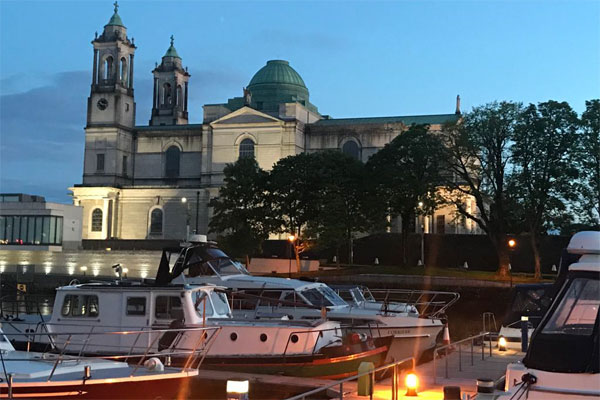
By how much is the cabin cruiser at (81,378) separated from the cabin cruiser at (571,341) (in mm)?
7595

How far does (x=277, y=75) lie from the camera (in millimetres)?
95750

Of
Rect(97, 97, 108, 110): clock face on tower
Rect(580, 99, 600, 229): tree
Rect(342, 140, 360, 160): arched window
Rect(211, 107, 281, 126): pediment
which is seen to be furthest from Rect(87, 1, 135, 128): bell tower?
Rect(580, 99, 600, 229): tree

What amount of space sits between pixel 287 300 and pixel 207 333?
7007 mm

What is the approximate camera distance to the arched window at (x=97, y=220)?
88375 millimetres

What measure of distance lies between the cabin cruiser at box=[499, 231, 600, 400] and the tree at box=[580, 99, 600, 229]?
46234mm

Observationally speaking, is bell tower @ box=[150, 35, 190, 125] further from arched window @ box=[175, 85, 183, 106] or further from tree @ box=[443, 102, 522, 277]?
tree @ box=[443, 102, 522, 277]

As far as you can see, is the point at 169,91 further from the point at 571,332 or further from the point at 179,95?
the point at 571,332

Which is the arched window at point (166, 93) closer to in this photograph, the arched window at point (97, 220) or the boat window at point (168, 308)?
the arched window at point (97, 220)

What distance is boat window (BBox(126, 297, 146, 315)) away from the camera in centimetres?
2036

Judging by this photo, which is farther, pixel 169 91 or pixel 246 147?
pixel 169 91

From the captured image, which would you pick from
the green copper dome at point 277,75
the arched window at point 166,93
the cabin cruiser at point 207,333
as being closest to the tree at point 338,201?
the green copper dome at point 277,75

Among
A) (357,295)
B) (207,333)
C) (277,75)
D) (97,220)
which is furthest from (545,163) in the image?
(97,220)

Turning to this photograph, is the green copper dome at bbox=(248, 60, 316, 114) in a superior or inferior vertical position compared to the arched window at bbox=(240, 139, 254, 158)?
superior

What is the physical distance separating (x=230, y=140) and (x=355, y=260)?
76.0 feet
